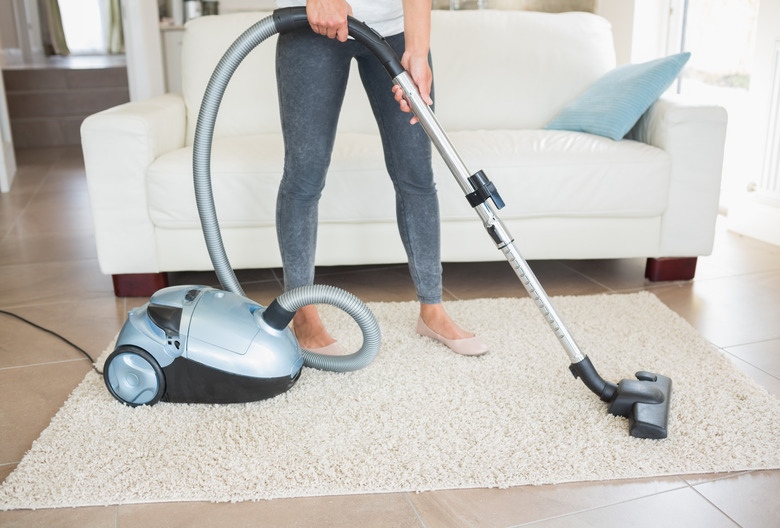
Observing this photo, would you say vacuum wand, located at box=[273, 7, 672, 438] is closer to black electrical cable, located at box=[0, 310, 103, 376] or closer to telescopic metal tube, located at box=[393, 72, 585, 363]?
telescopic metal tube, located at box=[393, 72, 585, 363]

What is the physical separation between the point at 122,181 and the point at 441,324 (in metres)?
0.96

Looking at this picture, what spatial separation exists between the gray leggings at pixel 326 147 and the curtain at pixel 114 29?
7146 millimetres

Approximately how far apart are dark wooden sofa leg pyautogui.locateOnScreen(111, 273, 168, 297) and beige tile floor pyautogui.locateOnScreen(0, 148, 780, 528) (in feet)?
0.11

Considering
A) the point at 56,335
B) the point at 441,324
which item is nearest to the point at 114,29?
the point at 56,335

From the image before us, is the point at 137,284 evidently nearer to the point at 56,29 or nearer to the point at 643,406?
the point at 643,406

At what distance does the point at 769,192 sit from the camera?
2.54 metres

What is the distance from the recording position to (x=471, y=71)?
8.21 ft

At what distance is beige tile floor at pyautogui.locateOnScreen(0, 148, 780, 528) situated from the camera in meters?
1.08

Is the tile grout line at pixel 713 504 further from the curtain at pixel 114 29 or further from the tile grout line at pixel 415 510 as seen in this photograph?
the curtain at pixel 114 29

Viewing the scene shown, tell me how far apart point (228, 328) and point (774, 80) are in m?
2.08

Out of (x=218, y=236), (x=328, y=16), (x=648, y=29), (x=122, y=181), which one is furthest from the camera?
(x=648, y=29)

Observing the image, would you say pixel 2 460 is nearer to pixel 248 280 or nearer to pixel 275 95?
pixel 248 280

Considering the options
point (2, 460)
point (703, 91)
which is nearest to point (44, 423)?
point (2, 460)

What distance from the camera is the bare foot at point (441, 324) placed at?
5.36ft
